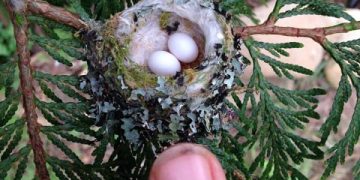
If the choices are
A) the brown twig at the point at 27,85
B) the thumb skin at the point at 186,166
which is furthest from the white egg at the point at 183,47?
the thumb skin at the point at 186,166

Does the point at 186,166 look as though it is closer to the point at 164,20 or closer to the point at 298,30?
the point at 298,30

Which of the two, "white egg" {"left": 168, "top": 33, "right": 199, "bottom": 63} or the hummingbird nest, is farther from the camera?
"white egg" {"left": 168, "top": 33, "right": 199, "bottom": 63}

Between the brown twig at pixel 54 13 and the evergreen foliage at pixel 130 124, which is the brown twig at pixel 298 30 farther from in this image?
the brown twig at pixel 54 13

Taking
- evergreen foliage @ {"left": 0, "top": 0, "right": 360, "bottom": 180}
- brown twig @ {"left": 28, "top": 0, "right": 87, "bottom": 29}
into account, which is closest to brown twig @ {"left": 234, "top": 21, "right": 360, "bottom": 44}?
evergreen foliage @ {"left": 0, "top": 0, "right": 360, "bottom": 180}

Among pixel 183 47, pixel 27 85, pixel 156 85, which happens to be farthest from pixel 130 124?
pixel 183 47

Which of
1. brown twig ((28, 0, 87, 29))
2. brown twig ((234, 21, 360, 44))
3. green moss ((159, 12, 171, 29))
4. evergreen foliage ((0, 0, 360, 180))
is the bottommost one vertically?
evergreen foliage ((0, 0, 360, 180))

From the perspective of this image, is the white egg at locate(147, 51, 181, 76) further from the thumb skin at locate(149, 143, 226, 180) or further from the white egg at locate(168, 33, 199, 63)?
the thumb skin at locate(149, 143, 226, 180)

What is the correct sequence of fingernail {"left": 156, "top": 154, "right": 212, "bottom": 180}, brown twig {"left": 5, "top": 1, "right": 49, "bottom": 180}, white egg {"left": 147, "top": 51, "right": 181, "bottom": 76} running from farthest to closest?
white egg {"left": 147, "top": 51, "right": 181, "bottom": 76} < brown twig {"left": 5, "top": 1, "right": 49, "bottom": 180} < fingernail {"left": 156, "top": 154, "right": 212, "bottom": 180}
